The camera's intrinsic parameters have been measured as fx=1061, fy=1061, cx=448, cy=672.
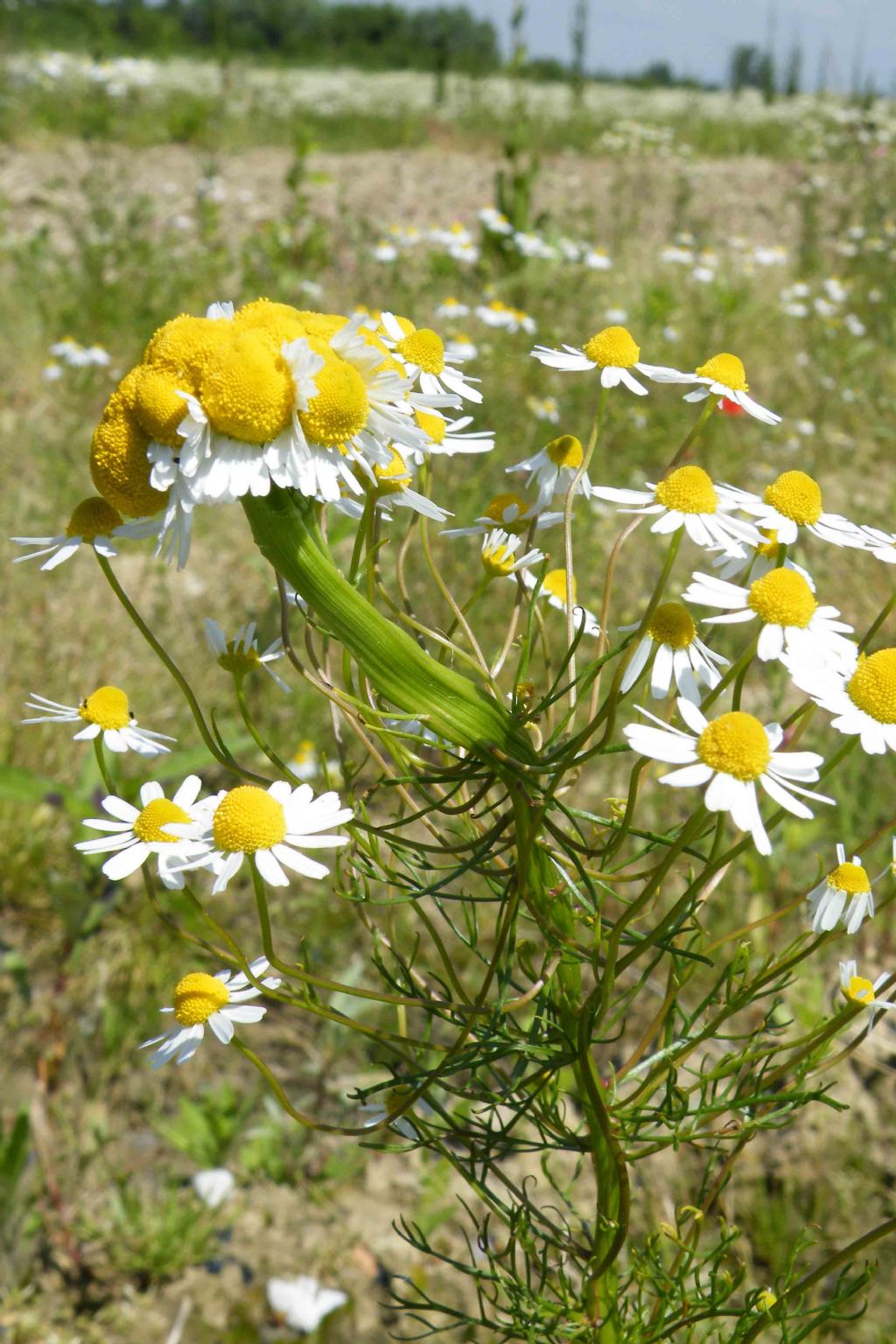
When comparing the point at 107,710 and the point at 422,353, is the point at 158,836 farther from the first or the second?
the point at 422,353

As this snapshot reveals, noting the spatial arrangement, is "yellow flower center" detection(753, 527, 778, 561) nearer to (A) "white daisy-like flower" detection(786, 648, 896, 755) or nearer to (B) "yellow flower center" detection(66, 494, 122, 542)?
(A) "white daisy-like flower" detection(786, 648, 896, 755)

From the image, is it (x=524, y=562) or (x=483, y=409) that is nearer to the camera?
(x=524, y=562)

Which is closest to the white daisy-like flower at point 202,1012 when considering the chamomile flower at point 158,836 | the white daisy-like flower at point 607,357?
the chamomile flower at point 158,836

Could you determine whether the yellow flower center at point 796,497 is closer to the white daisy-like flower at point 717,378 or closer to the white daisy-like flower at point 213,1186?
the white daisy-like flower at point 717,378

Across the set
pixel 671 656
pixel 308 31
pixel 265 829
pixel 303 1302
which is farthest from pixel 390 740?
pixel 308 31

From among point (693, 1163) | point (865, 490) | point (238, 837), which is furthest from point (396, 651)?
point (865, 490)

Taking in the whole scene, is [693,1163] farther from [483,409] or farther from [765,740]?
[483,409]
